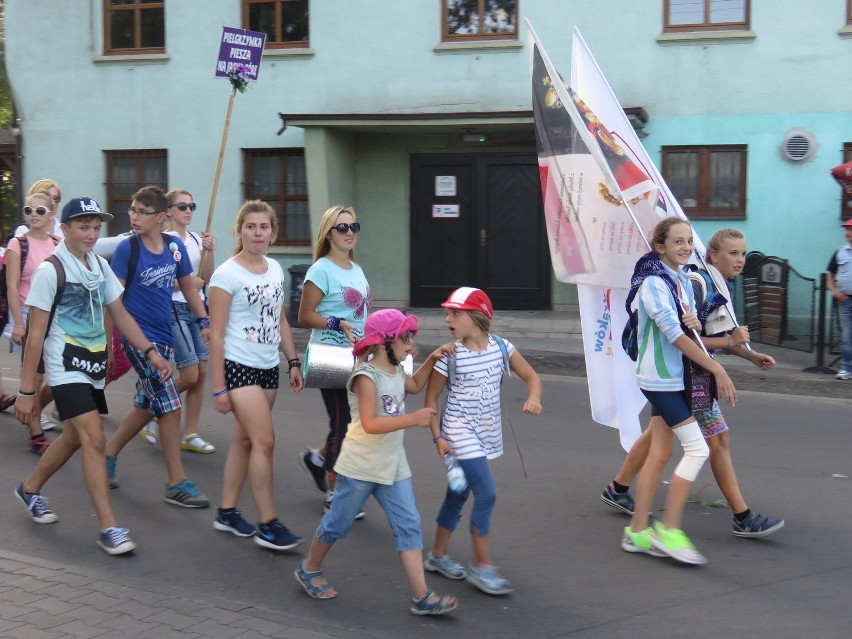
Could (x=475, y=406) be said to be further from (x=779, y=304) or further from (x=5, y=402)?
(x=779, y=304)

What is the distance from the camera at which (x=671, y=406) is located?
5148mm

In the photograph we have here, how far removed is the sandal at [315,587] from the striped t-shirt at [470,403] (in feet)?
2.68

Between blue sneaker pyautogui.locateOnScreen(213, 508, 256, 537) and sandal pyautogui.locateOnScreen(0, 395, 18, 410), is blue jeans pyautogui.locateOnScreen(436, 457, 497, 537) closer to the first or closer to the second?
blue sneaker pyautogui.locateOnScreen(213, 508, 256, 537)

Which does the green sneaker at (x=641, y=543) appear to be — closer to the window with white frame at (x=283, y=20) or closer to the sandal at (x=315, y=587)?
the sandal at (x=315, y=587)

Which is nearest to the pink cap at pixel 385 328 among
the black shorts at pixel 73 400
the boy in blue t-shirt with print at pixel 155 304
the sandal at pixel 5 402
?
the black shorts at pixel 73 400

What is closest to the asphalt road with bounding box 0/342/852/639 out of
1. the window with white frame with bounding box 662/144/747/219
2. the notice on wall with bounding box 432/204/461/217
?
the window with white frame with bounding box 662/144/747/219

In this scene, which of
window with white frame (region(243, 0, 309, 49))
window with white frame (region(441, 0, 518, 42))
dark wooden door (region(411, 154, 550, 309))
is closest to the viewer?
window with white frame (region(441, 0, 518, 42))

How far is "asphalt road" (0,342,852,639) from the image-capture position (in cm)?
443

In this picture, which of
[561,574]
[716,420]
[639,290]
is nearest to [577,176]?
[639,290]

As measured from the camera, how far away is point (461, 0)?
1619 centimetres

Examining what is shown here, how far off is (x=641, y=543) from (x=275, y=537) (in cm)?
181

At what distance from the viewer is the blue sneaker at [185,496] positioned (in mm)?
6043

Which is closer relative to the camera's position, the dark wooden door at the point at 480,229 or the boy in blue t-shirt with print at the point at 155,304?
the boy in blue t-shirt with print at the point at 155,304

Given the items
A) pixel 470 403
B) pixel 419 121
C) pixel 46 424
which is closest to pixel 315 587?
pixel 470 403
